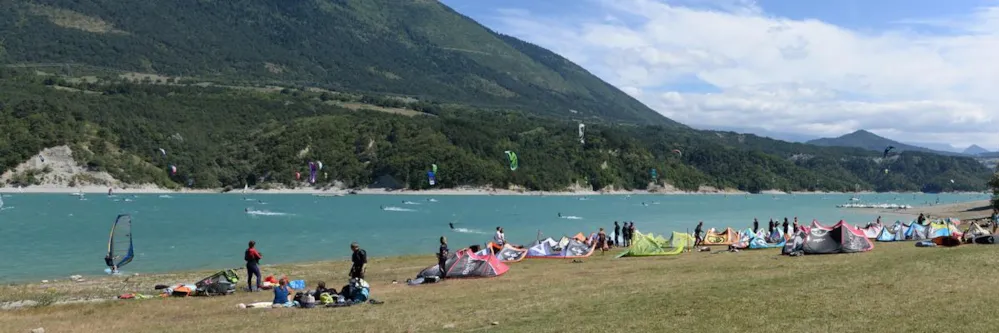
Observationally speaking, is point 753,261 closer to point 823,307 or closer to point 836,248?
point 836,248

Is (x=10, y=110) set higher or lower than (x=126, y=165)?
higher

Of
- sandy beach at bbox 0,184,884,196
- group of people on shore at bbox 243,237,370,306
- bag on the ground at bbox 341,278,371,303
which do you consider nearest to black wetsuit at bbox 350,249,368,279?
group of people on shore at bbox 243,237,370,306

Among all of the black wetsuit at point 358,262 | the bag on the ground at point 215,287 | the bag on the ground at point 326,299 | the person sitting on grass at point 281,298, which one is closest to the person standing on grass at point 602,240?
the black wetsuit at point 358,262

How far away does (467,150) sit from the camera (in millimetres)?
194875

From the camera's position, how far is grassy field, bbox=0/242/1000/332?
13047 mm

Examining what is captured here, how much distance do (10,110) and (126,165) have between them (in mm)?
24209

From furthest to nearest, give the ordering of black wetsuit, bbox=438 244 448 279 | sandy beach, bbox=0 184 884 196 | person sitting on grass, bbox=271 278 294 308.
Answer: sandy beach, bbox=0 184 884 196 → black wetsuit, bbox=438 244 448 279 → person sitting on grass, bbox=271 278 294 308

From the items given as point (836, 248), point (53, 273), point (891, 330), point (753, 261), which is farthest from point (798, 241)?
point (53, 273)

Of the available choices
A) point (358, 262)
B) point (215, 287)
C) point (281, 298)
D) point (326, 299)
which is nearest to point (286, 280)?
A: point (281, 298)

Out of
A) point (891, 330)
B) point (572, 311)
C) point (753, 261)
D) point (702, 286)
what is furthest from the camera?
point (753, 261)

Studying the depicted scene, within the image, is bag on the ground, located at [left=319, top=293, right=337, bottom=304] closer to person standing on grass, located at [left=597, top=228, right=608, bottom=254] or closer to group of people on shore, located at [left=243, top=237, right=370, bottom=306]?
group of people on shore, located at [left=243, top=237, right=370, bottom=306]

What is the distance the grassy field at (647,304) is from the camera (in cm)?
1305

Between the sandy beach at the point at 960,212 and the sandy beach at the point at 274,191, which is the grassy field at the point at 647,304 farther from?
the sandy beach at the point at 274,191

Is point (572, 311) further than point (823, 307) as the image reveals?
Yes
